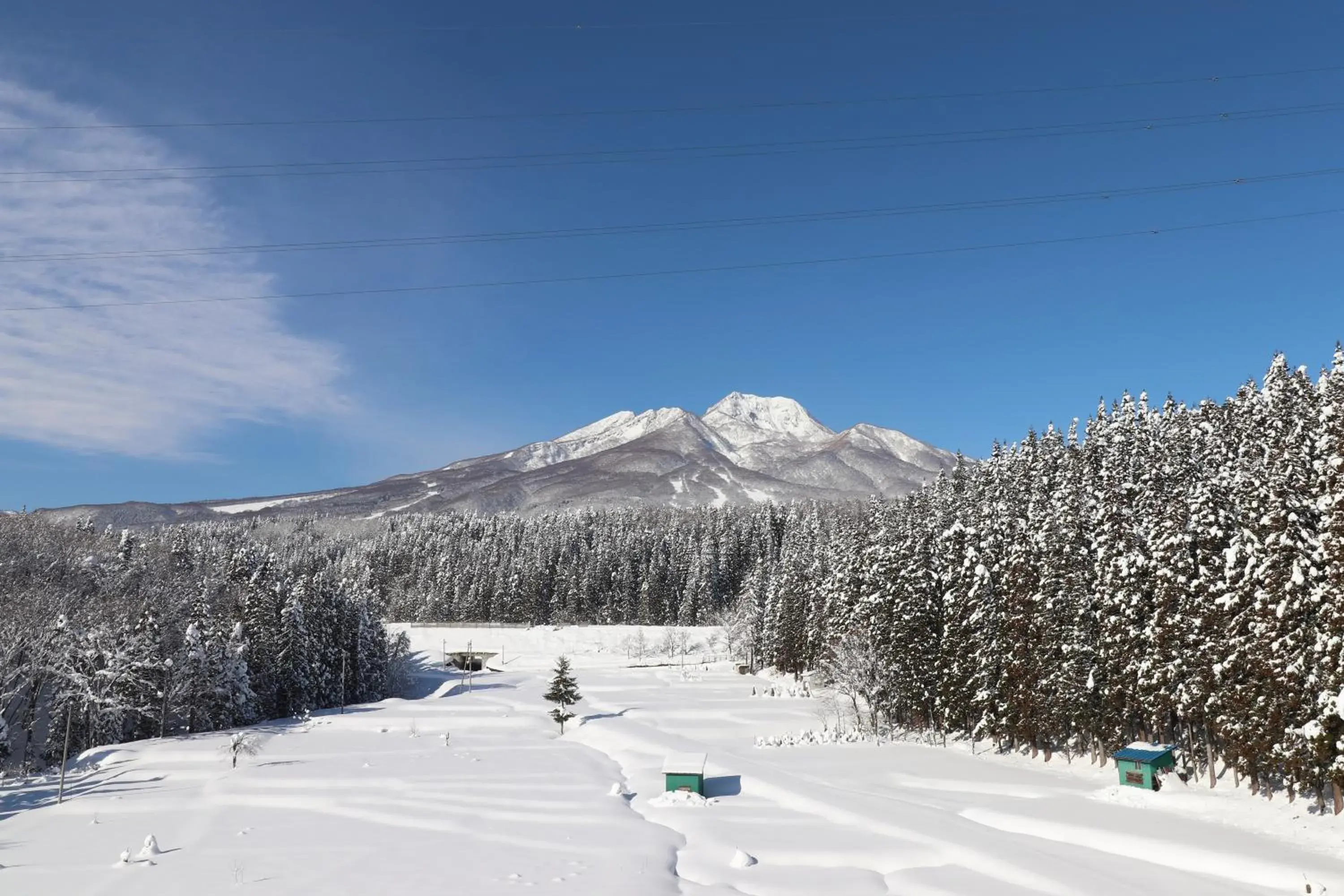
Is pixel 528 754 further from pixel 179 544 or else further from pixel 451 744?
pixel 179 544

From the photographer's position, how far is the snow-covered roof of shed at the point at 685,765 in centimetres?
3734

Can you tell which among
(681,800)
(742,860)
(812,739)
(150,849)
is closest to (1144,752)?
(681,800)

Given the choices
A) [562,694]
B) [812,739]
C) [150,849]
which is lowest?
[812,739]

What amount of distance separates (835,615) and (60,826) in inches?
2084

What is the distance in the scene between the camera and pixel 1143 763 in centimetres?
3622

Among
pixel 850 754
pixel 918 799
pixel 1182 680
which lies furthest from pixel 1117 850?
pixel 850 754

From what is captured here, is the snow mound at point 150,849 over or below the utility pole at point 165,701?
over

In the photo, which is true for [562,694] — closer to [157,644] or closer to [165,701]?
[165,701]

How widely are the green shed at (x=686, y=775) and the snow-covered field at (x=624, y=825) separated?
1137 millimetres

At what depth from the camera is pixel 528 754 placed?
2009 inches

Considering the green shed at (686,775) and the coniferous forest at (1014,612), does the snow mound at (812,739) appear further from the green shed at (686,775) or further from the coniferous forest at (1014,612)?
the green shed at (686,775)

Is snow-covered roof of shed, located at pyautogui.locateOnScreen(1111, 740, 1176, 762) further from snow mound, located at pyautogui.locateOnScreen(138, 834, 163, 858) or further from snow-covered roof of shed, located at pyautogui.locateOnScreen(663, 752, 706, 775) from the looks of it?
snow mound, located at pyautogui.locateOnScreen(138, 834, 163, 858)

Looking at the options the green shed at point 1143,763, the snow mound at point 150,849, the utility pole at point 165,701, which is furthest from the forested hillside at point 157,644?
the green shed at point 1143,763

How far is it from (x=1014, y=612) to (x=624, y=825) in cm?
2561
